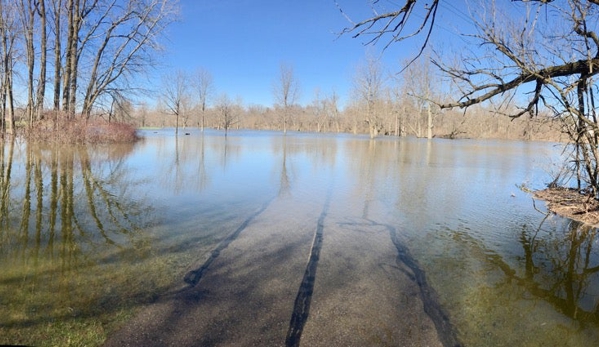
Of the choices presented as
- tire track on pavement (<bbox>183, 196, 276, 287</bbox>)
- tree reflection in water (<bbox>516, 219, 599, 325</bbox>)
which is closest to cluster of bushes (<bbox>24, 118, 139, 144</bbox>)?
tire track on pavement (<bbox>183, 196, 276, 287</bbox>)

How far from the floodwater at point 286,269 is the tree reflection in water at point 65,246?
0.8 inches

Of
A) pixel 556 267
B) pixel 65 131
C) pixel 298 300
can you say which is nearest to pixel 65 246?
pixel 298 300

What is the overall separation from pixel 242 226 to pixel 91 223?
8.02ft

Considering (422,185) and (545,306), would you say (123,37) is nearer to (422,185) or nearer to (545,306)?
(422,185)

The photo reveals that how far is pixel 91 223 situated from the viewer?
5508 millimetres

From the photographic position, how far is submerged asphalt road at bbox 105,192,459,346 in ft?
9.04

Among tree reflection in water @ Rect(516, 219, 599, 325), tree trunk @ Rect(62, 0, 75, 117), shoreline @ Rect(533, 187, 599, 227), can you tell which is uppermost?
tree trunk @ Rect(62, 0, 75, 117)

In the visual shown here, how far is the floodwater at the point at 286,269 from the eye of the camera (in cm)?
286

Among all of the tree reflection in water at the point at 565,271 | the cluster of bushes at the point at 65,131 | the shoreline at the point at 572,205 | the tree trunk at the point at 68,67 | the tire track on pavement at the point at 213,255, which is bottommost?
the tree reflection in water at the point at 565,271

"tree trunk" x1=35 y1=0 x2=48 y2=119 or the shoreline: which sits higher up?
"tree trunk" x1=35 y1=0 x2=48 y2=119

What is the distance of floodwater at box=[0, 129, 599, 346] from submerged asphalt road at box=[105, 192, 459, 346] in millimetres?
18

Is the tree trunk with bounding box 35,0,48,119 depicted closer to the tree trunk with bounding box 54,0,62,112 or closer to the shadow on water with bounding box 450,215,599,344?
the tree trunk with bounding box 54,0,62,112

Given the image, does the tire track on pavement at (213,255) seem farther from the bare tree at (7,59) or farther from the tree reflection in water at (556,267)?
the bare tree at (7,59)

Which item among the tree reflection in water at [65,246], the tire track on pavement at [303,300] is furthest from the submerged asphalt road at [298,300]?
the tree reflection in water at [65,246]
